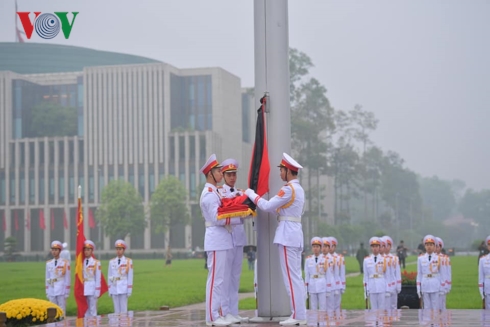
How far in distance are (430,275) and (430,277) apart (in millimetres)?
30

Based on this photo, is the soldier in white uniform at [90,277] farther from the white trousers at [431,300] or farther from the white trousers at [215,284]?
the white trousers at [215,284]

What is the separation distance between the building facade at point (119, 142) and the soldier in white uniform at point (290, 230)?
154 feet

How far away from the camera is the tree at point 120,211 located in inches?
2132

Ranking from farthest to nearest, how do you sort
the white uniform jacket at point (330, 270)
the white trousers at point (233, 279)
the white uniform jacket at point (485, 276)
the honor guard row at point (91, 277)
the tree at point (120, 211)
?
the tree at point (120, 211), the white uniform jacket at point (330, 270), the honor guard row at point (91, 277), the white uniform jacket at point (485, 276), the white trousers at point (233, 279)

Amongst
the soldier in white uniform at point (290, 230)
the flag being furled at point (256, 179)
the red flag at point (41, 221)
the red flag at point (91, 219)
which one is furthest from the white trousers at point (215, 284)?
the red flag at point (41, 221)

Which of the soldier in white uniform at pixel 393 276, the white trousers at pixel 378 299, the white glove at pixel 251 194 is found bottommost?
the white trousers at pixel 378 299

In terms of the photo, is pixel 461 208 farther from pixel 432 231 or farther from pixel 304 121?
pixel 304 121

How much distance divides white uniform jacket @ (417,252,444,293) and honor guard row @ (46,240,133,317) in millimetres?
4584

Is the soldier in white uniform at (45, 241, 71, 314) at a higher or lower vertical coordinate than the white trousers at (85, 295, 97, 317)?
higher

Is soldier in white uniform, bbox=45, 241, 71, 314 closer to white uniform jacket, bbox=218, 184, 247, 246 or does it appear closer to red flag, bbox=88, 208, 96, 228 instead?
white uniform jacket, bbox=218, 184, 247, 246

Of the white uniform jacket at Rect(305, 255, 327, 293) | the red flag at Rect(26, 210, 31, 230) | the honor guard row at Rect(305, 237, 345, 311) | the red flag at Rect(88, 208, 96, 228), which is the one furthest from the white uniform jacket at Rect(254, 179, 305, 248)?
the red flag at Rect(26, 210, 31, 230)

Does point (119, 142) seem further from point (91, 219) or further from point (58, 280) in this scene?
point (58, 280)

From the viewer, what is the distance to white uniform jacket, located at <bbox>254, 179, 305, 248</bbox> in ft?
26.6

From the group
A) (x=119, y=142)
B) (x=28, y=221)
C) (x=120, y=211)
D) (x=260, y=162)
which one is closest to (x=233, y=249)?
(x=260, y=162)
